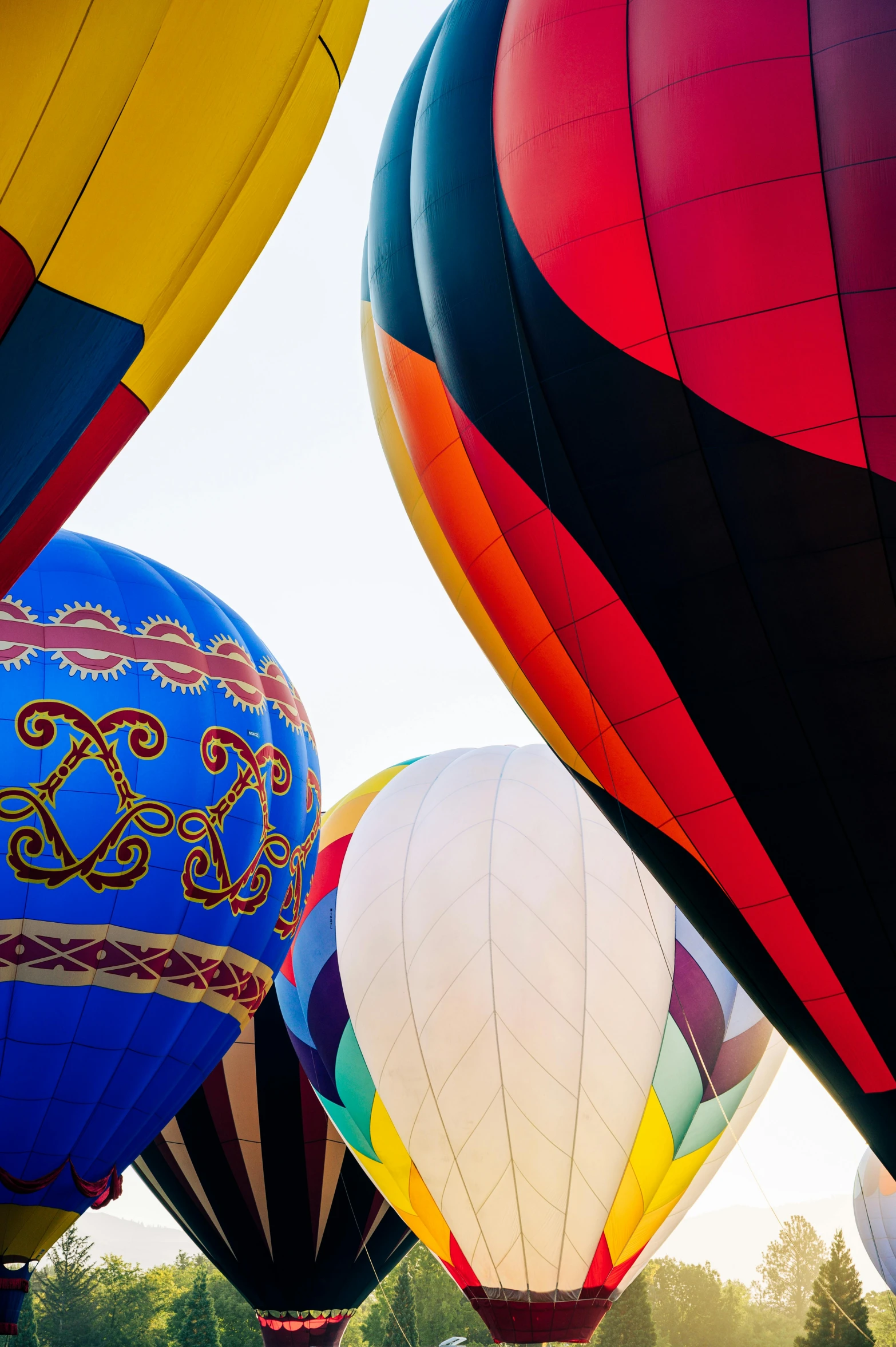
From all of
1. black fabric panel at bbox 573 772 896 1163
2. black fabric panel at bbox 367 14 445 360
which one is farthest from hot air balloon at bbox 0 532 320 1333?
black fabric panel at bbox 573 772 896 1163

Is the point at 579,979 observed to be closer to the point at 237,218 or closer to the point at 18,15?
the point at 237,218

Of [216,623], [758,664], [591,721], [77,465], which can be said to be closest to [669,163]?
[758,664]

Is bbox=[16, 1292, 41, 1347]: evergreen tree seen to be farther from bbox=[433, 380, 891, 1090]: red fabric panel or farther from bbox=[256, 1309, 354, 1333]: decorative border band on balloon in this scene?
bbox=[433, 380, 891, 1090]: red fabric panel

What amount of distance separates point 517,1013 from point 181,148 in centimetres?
663

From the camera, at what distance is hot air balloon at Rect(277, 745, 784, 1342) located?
27.1ft

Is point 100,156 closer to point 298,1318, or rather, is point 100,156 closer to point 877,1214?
point 298,1318

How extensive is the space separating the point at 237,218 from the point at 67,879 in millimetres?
4666

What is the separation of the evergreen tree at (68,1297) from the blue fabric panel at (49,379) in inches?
1225

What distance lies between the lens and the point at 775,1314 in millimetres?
49406

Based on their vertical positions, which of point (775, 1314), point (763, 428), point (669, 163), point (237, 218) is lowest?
point (775, 1314)

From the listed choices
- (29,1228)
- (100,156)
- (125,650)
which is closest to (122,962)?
(29,1228)

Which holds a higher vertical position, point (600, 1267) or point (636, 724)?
point (636, 724)

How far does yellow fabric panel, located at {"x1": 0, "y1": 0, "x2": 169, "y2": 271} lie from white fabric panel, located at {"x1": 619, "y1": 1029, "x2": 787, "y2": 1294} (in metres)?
8.17

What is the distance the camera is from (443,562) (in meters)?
6.12
